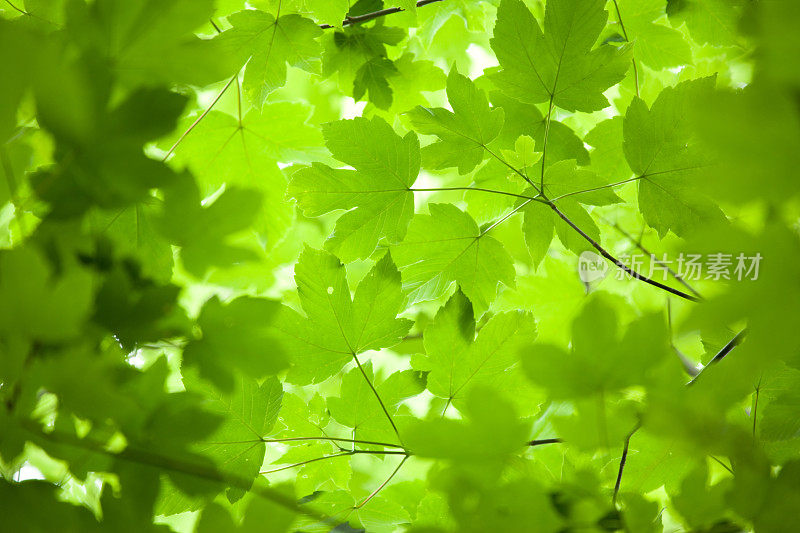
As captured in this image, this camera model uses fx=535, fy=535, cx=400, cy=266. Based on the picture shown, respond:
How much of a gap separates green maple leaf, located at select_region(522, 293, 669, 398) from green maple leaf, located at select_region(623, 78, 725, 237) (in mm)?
572

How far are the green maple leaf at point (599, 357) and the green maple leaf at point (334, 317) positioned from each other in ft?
1.49

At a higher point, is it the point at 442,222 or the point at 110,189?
the point at 110,189

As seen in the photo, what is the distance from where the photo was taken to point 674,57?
4.54ft

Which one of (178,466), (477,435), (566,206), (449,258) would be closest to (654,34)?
(566,206)

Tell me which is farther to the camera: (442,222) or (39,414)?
(442,222)

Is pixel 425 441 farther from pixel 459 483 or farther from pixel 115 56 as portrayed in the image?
pixel 115 56

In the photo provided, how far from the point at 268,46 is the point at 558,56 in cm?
61

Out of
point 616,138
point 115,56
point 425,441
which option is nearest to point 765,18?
point 425,441

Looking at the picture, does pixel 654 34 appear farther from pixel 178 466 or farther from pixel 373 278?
pixel 178 466

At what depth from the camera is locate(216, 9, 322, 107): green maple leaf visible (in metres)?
1.13

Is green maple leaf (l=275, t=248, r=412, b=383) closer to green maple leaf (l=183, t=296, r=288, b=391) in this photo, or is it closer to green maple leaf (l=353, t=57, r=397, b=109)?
green maple leaf (l=183, t=296, r=288, b=391)

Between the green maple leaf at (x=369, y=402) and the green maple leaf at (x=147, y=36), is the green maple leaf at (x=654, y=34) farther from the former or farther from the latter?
the green maple leaf at (x=147, y=36)

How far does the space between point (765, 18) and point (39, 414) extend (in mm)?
714

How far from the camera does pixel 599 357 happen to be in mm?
504
